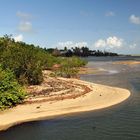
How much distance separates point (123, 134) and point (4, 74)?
12.0 m

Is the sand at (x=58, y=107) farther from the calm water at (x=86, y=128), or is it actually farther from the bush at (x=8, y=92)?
the calm water at (x=86, y=128)

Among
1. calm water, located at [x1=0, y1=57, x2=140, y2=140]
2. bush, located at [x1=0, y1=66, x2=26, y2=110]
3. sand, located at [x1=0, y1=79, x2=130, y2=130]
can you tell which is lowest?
calm water, located at [x1=0, y1=57, x2=140, y2=140]

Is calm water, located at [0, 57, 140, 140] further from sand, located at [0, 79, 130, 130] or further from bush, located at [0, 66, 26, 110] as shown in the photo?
bush, located at [0, 66, 26, 110]

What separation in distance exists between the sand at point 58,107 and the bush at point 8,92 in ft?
1.92

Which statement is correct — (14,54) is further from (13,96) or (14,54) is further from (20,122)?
(20,122)

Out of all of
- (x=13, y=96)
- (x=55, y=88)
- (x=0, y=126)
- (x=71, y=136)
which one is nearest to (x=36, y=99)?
(x=13, y=96)

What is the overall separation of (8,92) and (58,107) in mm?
4122

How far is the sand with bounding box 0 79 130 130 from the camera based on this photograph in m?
24.0

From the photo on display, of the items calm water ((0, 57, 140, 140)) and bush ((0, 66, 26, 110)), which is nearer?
calm water ((0, 57, 140, 140))

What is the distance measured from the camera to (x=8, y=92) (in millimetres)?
26891

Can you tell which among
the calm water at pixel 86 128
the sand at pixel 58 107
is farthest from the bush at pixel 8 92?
the calm water at pixel 86 128

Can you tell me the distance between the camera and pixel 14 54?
3897 cm

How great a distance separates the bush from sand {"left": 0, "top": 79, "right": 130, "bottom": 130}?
0.59m

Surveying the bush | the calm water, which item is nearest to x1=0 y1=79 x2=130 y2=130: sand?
the bush
